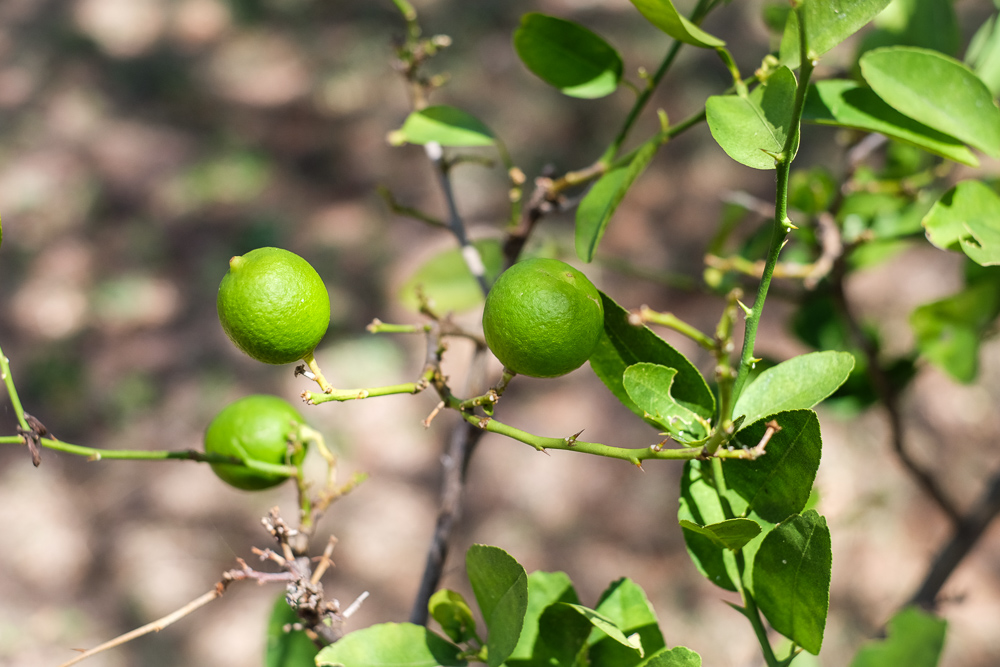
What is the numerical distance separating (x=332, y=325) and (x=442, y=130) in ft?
6.08

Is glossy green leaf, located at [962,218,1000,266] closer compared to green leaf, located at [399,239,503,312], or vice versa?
glossy green leaf, located at [962,218,1000,266]

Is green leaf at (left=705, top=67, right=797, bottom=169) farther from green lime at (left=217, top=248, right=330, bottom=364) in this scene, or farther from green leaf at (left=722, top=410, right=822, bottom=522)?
green lime at (left=217, top=248, right=330, bottom=364)

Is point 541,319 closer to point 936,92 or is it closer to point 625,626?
point 625,626

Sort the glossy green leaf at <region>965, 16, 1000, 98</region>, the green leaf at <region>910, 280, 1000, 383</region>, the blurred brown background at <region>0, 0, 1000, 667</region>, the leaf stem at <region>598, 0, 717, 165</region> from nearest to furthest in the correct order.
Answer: the leaf stem at <region>598, 0, 717, 165</region>
the glossy green leaf at <region>965, 16, 1000, 98</region>
the green leaf at <region>910, 280, 1000, 383</region>
the blurred brown background at <region>0, 0, 1000, 667</region>

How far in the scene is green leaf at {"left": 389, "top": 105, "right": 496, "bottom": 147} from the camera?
0.68m

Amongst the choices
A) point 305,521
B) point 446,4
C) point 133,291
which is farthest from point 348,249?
point 305,521

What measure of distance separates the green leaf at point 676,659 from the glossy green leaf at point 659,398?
0.44 feet

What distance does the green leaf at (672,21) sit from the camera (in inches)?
20.0

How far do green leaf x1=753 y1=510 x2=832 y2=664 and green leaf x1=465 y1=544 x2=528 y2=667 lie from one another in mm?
172

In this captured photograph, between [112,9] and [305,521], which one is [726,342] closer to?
[305,521]

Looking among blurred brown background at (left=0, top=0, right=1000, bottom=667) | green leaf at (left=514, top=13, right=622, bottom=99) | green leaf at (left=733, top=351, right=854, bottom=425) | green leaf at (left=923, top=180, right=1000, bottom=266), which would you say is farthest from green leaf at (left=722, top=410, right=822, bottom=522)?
blurred brown background at (left=0, top=0, right=1000, bottom=667)

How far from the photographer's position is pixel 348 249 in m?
2.61

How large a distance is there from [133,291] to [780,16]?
94.3 inches

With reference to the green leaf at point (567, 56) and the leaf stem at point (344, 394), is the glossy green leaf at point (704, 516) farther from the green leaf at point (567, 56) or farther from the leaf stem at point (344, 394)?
the green leaf at point (567, 56)
